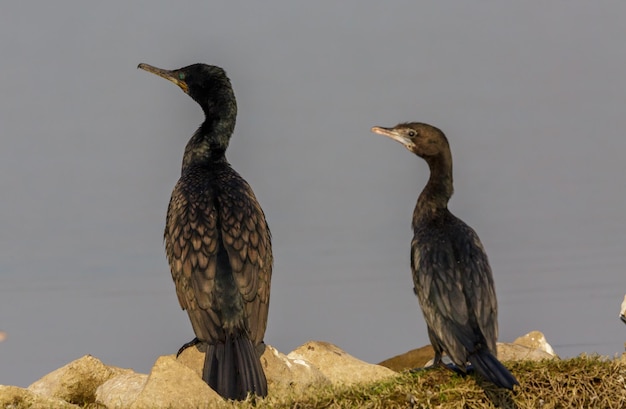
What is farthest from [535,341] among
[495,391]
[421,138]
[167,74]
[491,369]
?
[167,74]

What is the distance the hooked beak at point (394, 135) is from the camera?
1000 cm

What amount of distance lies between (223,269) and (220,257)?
134 mm

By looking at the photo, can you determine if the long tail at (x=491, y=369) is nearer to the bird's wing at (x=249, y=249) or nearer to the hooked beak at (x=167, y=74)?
the bird's wing at (x=249, y=249)

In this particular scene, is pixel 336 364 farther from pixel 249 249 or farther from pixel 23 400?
pixel 23 400

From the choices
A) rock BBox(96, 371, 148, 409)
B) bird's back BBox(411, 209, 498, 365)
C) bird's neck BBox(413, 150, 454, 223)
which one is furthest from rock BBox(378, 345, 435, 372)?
rock BBox(96, 371, 148, 409)

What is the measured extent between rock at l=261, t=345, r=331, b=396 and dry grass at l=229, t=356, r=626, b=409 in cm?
65

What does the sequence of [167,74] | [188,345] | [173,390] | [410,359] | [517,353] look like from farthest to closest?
[167,74] < [410,359] < [517,353] < [188,345] < [173,390]

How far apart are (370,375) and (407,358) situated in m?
1.99

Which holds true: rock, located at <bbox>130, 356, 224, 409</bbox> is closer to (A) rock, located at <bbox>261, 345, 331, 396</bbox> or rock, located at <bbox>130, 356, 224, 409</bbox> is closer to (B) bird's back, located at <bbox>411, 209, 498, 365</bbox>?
(A) rock, located at <bbox>261, 345, 331, 396</bbox>

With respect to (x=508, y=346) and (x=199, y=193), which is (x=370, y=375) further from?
(x=199, y=193)

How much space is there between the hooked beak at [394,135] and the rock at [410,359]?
2.64m

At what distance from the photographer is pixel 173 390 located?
27.8 ft

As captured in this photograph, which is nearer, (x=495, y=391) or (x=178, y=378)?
(x=495, y=391)

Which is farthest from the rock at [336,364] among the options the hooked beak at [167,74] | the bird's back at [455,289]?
the hooked beak at [167,74]
